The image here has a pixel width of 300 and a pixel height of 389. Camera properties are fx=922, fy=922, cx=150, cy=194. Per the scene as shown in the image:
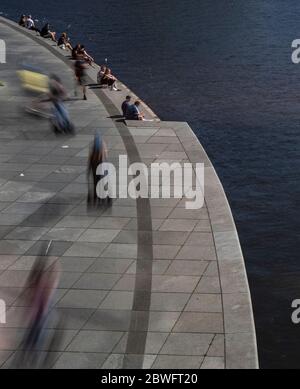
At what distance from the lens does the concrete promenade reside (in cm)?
1842

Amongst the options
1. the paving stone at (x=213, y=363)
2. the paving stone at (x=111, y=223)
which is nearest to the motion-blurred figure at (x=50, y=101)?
the paving stone at (x=111, y=223)

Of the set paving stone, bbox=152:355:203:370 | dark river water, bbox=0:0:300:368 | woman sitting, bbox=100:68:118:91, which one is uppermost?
woman sitting, bbox=100:68:118:91

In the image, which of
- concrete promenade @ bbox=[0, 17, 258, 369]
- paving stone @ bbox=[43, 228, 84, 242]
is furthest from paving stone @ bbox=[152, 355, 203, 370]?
paving stone @ bbox=[43, 228, 84, 242]

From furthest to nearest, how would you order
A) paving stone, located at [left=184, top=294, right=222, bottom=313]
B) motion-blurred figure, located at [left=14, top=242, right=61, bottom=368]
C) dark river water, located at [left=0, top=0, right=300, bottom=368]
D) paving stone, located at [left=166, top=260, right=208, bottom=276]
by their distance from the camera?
dark river water, located at [left=0, top=0, right=300, bottom=368], paving stone, located at [left=166, top=260, right=208, bottom=276], paving stone, located at [left=184, top=294, right=222, bottom=313], motion-blurred figure, located at [left=14, top=242, right=61, bottom=368]

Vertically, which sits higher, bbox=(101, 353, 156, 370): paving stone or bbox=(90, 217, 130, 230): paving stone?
bbox=(90, 217, 130, 230): paving stone

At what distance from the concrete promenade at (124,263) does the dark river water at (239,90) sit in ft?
6.68

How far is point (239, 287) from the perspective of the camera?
20.8 meters

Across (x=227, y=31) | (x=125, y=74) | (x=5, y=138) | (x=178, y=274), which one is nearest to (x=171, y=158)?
(x=5, y=138)

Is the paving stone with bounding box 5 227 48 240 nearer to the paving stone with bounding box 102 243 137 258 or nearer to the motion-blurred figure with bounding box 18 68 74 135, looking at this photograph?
the paving stone with bounding box 102 243 137 258

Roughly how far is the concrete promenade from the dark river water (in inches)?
80.2

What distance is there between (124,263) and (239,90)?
91.3 feet

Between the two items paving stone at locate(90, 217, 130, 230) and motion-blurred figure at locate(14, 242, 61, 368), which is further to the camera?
paving stone at locate(90, 217, 130, 230)

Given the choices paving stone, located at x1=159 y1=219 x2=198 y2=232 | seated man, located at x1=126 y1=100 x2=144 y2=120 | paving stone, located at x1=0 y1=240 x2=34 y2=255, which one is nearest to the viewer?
paving stone, located at x1=0 y1=240 x2=34 y2=255

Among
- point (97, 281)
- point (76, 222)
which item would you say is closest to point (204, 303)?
point (97, 281)
